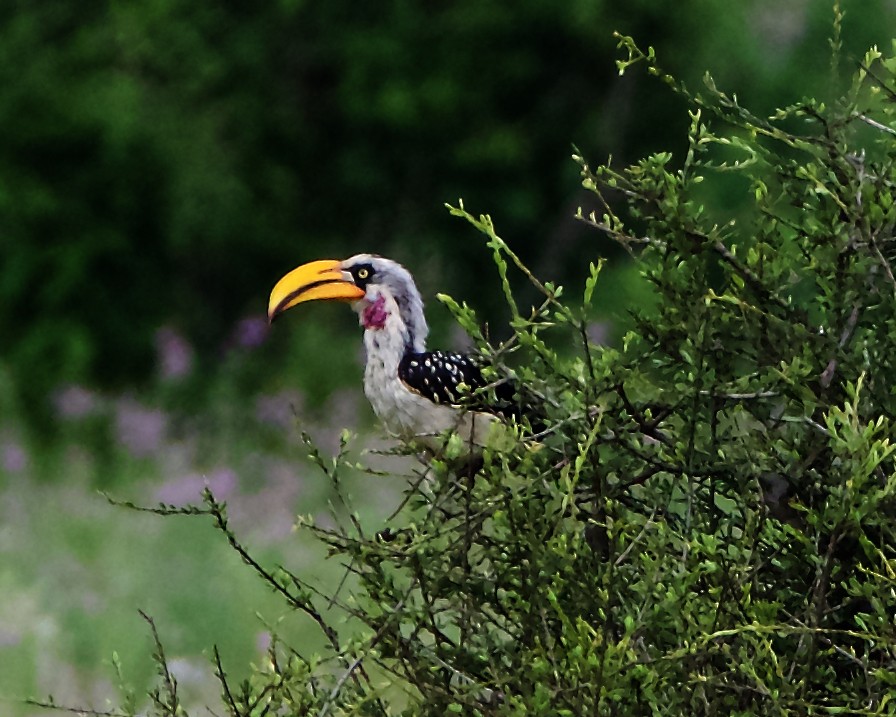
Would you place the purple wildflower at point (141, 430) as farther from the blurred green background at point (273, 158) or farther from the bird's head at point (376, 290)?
the bird's head at point (376, 290)

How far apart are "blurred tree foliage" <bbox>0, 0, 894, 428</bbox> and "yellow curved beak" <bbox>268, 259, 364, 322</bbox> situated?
8.51 meters

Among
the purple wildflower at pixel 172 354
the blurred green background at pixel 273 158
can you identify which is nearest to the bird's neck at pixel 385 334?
the purple wildflower at pixel 172 354

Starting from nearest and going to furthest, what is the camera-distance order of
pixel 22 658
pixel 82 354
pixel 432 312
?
pixel 22 658 → pixel 432 312 → pixel 82 354

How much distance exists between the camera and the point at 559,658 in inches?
77.3

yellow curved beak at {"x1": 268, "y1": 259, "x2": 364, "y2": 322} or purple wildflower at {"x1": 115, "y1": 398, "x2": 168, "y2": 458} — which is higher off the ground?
purple wildflower at {"x1": 115, "y1": 398, "x2": 168, "y2": 458}

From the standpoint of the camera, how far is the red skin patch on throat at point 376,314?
12.0 ft

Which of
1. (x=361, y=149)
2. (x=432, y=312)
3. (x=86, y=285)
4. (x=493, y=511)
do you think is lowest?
(x=493, y=511)

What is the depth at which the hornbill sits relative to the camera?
3461 millimetres

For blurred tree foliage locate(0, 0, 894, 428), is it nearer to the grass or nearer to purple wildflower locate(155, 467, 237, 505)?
the grass

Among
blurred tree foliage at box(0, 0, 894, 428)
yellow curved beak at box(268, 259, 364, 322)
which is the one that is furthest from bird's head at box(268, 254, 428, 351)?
blurred tree foliage at box(0, 0, 894, 428)

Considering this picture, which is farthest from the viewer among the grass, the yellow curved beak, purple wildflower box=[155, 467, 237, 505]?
purple wildflower box=[155, 467, 237, 505]

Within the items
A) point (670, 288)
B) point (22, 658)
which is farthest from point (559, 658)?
point (22, 658)

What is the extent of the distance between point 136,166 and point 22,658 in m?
7.80

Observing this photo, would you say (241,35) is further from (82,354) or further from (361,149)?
(82,354)
